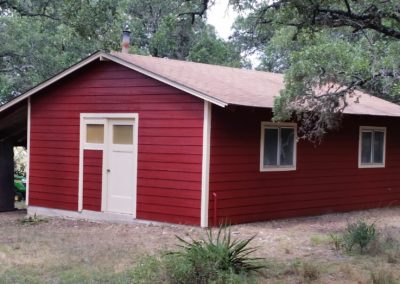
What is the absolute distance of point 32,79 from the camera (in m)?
23.6

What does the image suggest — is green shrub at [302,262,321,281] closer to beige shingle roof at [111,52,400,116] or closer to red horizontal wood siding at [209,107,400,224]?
beige shingle roof at [111,52,400,116]

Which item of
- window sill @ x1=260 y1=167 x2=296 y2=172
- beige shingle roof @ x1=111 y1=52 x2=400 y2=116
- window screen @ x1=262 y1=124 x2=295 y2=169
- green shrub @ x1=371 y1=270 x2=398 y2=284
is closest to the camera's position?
green shrub @ x1=371 y1=270 x2=398 y2=284

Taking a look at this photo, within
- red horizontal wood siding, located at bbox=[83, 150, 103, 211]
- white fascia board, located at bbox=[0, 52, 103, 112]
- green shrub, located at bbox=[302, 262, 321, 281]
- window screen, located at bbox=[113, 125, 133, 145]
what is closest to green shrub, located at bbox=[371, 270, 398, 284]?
green shrub, located at bbox=[302, 262, 321, 281]

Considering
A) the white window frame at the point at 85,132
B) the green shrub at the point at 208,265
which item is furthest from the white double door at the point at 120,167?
the green shrub at the point at 208,265

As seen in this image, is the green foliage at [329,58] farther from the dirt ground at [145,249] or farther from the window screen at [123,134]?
the window screen at [123,134]

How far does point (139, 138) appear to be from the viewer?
13.0m

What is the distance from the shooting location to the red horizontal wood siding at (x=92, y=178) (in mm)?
13648

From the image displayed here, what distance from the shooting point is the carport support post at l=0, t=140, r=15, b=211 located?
52.6 feet

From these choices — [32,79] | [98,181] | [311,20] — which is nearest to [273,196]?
[98,181]

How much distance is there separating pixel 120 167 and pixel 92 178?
856mm

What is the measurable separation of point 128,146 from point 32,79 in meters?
11.7

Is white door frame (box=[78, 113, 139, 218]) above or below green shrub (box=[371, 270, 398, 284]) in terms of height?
above

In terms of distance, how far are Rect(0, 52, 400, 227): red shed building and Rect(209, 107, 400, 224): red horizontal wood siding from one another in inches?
1.0

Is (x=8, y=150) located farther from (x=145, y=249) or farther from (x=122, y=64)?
(x=145, y=249)
